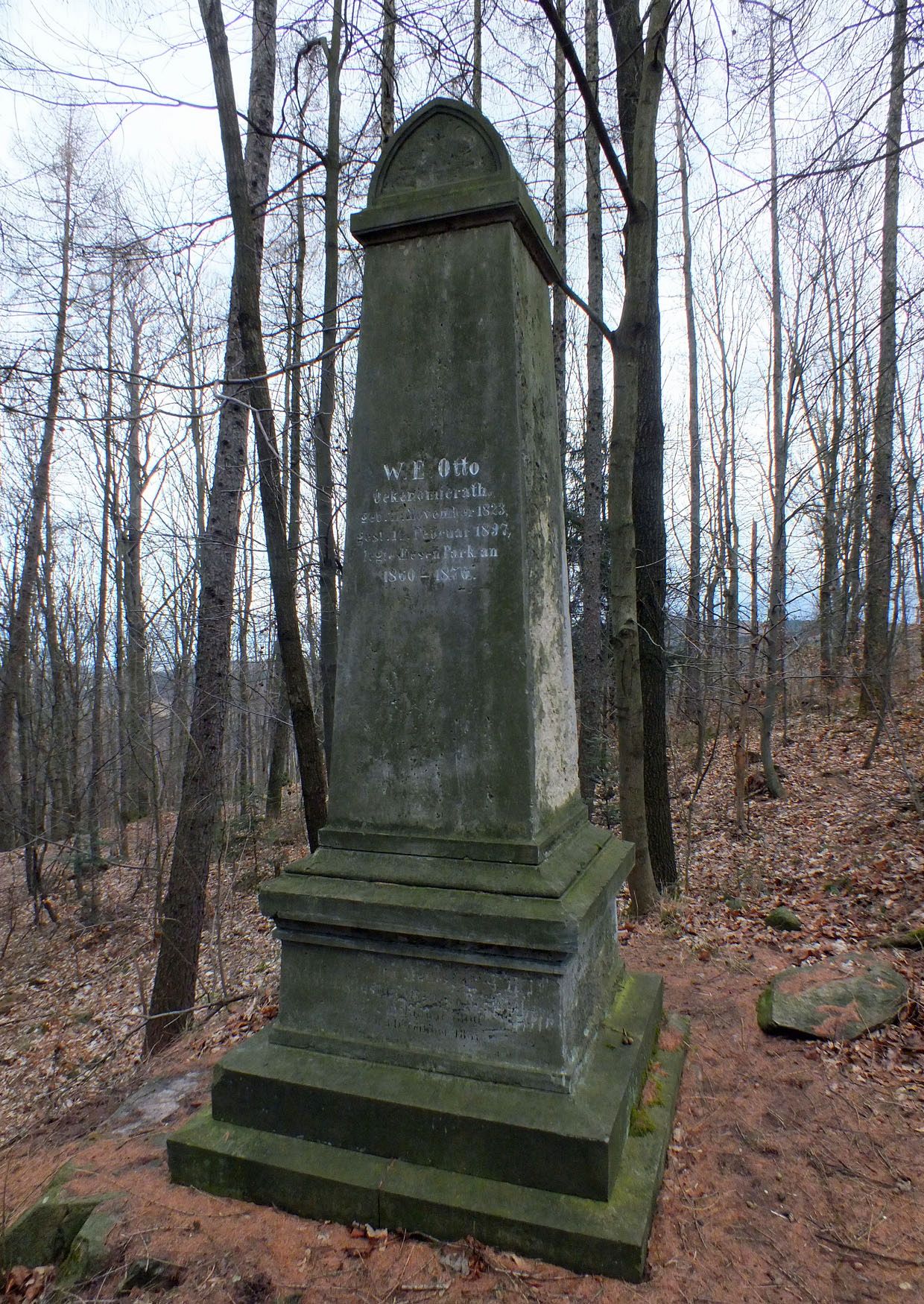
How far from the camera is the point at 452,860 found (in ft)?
9.93

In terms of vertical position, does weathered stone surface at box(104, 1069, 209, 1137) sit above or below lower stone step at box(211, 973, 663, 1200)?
below

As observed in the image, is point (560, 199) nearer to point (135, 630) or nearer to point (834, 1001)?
point (135, 630)

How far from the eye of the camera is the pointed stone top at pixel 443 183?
322 centimetres

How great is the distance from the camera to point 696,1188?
288cm

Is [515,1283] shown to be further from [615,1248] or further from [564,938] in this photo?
[564,938]

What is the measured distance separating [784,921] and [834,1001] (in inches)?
77.5

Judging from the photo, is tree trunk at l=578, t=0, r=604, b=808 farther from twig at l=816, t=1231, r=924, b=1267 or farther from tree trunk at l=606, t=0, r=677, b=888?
twig at l=816, t=1231, r=924, b=1267

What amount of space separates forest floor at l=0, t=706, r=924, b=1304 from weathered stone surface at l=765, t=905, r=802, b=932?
0.08 metres

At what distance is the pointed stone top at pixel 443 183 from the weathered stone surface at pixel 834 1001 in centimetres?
406

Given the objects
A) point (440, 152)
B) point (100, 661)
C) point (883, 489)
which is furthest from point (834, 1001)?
point (100, 661)

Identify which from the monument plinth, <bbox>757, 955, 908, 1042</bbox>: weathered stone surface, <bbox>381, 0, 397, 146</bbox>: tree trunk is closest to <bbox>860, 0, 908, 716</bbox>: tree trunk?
<bbox>381, 0, 397, 146</bbox>: tree trunk

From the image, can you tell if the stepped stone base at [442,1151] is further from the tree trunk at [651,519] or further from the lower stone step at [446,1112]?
the tree trunk at [651,519]

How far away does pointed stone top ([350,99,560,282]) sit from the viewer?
10.6 ft

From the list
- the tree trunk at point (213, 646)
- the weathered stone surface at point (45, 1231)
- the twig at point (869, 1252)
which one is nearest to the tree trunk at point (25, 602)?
the tree trunk at point (213, 646)
